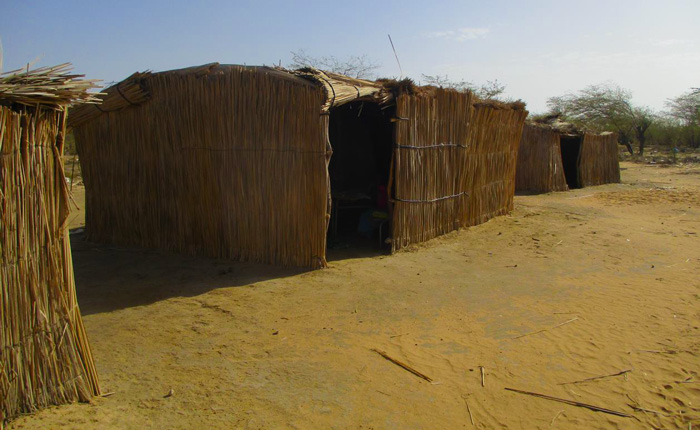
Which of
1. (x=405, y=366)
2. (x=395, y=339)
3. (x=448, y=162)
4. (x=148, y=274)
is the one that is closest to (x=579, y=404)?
(x=405, y=366)

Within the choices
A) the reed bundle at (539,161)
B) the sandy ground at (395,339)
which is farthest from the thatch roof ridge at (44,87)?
the reed bundle at (539,161)

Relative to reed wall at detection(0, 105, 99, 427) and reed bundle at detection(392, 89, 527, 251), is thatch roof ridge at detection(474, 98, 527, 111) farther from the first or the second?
reed wall at detection(0, 105, 99, 427)

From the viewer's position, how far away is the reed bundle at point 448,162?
7.45 meters

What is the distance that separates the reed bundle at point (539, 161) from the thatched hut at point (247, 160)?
22.1 ft

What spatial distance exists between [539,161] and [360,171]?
702 cm

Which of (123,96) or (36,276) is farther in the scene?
(123,96)

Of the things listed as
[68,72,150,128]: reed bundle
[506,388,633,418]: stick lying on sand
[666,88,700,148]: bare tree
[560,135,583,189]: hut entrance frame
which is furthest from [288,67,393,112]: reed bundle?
[666,88,700,148]: bare tree

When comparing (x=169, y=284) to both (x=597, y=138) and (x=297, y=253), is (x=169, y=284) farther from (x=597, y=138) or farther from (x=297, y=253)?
(x=597, y=138)

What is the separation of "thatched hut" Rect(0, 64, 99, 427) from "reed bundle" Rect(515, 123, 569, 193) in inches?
529

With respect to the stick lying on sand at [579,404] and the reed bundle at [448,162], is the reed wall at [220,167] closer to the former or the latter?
the reed bundle at [448,162]

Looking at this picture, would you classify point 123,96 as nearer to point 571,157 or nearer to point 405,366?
point 405,366

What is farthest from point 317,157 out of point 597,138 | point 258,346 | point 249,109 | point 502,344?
point 597,138

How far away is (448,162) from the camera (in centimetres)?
848

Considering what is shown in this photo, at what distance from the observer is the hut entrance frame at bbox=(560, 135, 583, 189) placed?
643 inches
